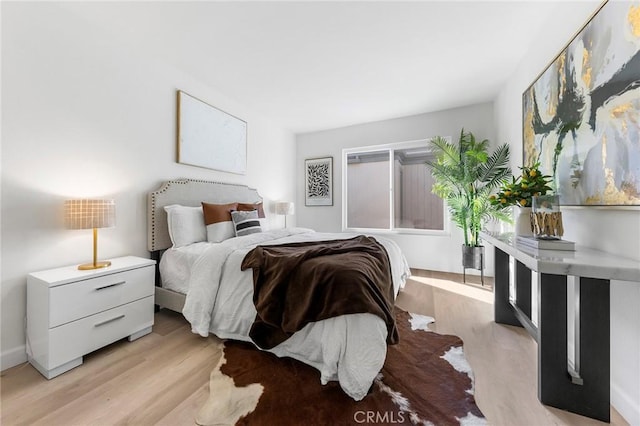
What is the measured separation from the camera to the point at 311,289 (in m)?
1.44

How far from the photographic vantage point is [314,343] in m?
1.53

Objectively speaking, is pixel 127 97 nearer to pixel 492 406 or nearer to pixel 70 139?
pixel 70 139

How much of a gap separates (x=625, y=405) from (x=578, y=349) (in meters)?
0.29

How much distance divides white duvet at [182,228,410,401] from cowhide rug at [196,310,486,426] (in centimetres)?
9

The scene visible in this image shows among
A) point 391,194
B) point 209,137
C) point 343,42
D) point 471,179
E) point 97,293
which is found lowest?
point 97,293

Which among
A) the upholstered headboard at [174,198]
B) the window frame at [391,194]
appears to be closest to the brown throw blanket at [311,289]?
the upholstered headboard at [174,198]

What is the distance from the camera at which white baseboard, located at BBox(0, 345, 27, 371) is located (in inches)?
60.9

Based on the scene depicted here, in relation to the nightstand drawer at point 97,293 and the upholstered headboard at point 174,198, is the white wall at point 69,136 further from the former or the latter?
the nightstand drawer at point 97,293

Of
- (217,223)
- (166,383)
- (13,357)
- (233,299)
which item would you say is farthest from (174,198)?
(166,383)

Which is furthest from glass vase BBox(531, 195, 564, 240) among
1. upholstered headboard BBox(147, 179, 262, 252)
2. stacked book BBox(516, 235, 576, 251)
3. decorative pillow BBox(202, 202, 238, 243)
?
upholstered headboard BBox(147, 179, 262, 252)

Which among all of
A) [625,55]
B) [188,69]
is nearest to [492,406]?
[625,55]

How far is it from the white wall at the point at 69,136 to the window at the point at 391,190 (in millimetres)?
2933

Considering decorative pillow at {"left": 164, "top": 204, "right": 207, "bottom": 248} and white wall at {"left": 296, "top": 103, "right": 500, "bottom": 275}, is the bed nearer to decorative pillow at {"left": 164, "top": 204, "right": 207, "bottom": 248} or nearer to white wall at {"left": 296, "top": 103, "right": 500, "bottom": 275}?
decorative pillow at {"left": 164, "top": 204, "right": 207, "bottom": 248}

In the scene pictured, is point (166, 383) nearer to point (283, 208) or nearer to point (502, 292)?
point (502, 292)
